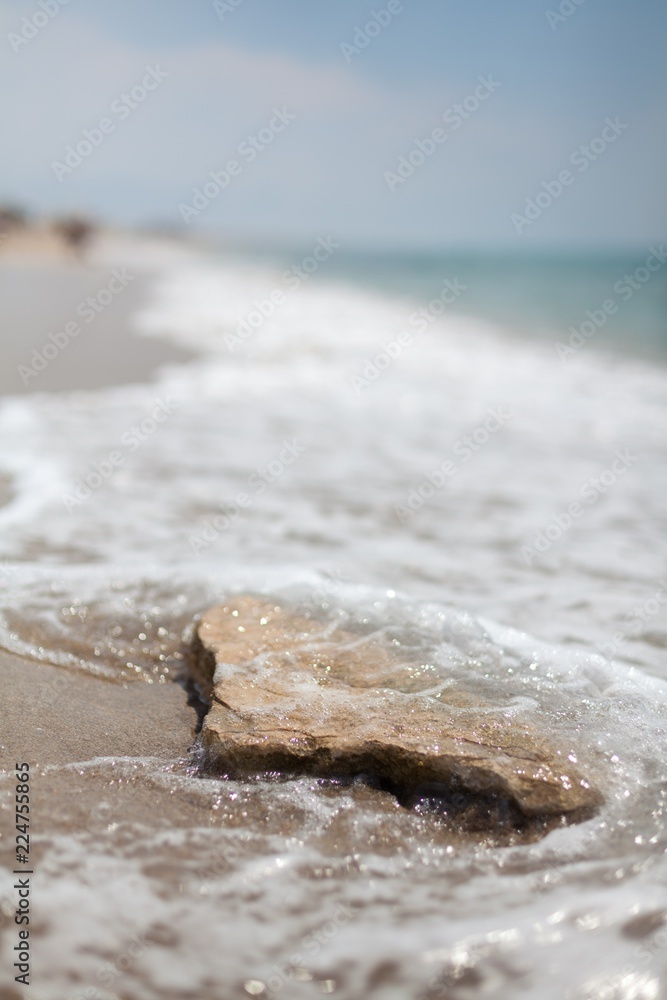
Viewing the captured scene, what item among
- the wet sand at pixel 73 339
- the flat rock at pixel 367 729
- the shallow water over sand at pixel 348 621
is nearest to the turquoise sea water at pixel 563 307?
the wet sand at pixel 73 339

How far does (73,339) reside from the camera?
1034cm

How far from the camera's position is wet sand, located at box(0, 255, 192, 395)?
330 inches

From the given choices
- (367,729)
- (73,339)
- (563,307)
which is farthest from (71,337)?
(563,307)

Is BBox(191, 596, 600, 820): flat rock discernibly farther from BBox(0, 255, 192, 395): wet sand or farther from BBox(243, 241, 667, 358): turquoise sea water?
BBox(243, 241, 667, 358): turquoise sea water

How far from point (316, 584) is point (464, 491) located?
2.08 m

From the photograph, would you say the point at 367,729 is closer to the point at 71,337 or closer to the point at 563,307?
the point at 71,337

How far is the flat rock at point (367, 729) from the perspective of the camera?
2.30 m

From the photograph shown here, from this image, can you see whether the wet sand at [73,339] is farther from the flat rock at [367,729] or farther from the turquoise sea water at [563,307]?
the turquoise sea water at [563,307]

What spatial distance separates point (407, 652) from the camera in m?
3.07

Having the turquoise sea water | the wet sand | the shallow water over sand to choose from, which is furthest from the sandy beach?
the turquoise sea water

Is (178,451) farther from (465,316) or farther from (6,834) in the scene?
(465,316)

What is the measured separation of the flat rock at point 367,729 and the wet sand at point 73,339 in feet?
18.8

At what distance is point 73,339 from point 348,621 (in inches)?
322

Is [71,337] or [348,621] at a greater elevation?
[71,337]
